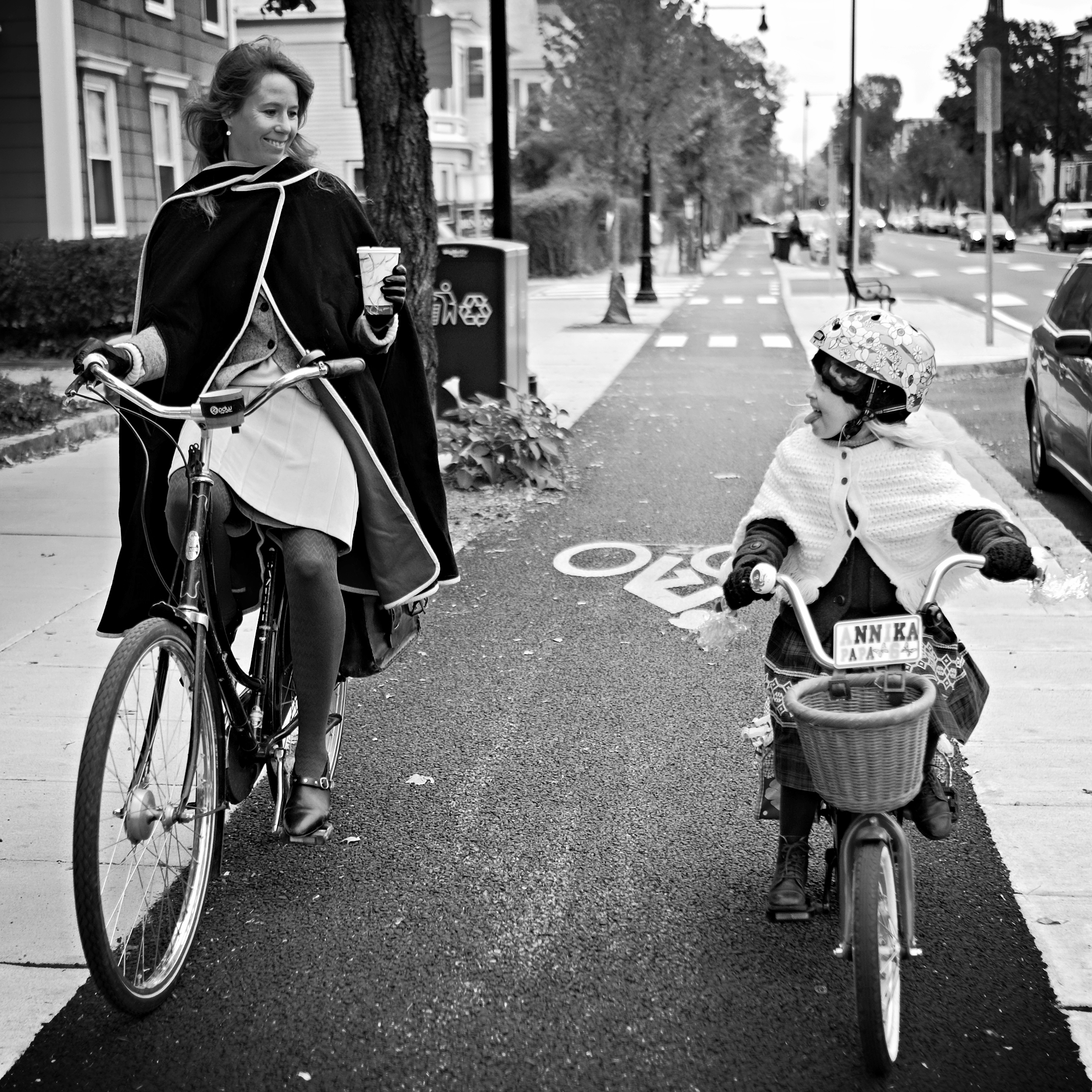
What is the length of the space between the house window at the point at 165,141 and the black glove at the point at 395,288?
17709 mm

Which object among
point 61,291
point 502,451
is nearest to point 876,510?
point 502,451

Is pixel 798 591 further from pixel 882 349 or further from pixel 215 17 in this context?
pixel 215 17

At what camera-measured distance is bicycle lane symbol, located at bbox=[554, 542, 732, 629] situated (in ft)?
22.1

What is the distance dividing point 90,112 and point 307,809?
56.2 feet

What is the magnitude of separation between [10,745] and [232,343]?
70.4 inches

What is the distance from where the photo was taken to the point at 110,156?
1927cm

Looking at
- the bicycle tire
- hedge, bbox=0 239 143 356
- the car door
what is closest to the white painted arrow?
the car door

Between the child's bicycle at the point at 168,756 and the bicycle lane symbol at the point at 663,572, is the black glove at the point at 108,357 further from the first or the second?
the bicycle lane symbol at the point at 663,572

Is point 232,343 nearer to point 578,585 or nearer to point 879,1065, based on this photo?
point 879,1065

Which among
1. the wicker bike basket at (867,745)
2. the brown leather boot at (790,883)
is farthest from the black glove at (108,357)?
the brown leather boot at (790,883)

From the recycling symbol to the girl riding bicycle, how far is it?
8.44 meters

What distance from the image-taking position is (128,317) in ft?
50.1

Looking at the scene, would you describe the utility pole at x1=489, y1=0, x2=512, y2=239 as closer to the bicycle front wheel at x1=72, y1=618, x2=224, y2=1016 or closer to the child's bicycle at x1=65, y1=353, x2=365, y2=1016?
the child's bicycle at x1=65, y1=353, x2=365, y2=1016

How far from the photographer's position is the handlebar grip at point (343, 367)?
3484 mm
